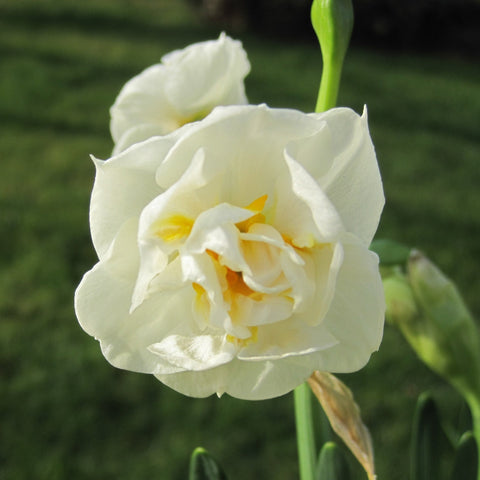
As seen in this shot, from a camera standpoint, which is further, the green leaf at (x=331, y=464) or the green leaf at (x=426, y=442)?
the green leaf at (x=426, y=442)

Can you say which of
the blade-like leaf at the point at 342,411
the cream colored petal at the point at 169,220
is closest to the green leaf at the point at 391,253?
the blade-like leaf at the point at 342,411

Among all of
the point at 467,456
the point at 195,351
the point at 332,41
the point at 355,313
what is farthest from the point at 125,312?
the point at 467,456

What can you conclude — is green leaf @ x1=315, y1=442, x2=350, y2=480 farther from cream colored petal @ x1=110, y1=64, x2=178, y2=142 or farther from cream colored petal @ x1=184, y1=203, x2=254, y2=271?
cream colored petal @ x1=110, y1=64, x2=178, y2=142

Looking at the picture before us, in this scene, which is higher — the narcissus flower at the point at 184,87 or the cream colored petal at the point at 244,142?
the cream colored petal at the point at 244,142

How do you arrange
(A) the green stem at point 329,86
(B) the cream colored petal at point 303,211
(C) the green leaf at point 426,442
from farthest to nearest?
1. (C) the green leaf at point 426,442
2. (A) the green stem at point 329,86
3. (B) the cream colored petal at point 303,211

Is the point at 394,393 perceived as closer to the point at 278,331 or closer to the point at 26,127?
the point at 278,331

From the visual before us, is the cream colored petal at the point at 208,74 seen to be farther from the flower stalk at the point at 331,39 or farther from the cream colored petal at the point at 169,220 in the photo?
the cream colored petal at the point at 169,220

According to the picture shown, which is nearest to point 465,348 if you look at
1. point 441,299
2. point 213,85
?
point 441,299
